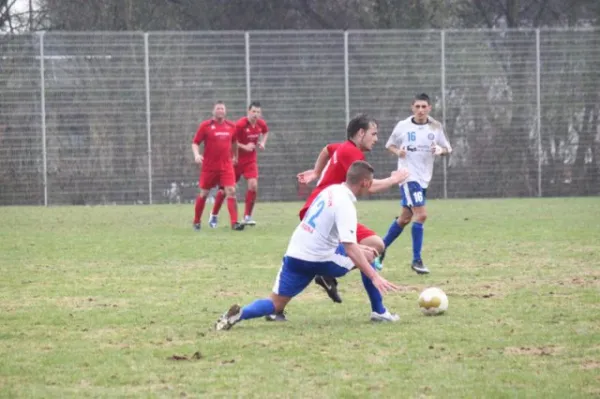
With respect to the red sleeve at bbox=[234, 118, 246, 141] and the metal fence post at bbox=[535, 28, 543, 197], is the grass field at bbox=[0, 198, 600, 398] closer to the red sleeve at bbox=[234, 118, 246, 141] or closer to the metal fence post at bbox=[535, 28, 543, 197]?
the red sleeve at bbox=[234, 118, 246, 141]

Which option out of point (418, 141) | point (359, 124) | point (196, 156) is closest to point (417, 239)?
point (418, 141)

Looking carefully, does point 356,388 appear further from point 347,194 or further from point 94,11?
point 94,11

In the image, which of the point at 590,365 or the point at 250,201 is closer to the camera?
the point at 590,365

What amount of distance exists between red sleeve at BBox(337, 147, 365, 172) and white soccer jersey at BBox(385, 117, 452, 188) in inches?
137

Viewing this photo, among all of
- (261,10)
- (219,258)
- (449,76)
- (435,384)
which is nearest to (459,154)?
(449,76)

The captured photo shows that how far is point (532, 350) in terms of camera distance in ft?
24.2

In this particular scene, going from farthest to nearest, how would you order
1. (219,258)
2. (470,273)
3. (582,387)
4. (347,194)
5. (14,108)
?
1. (14,108)
2. (219,258)
3. (470,273)
4. (347,194)
5. (582,387)

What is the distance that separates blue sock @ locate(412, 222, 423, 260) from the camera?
12328 millimetres

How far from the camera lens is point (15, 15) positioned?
111ft

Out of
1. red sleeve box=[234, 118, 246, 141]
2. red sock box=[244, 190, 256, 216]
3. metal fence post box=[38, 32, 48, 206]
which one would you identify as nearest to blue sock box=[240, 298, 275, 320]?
red sock box=[244, 190, 256, 216]

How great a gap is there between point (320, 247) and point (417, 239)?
4.21m

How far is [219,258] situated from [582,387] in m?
7.93

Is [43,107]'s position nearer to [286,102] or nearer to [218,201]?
[286,102]

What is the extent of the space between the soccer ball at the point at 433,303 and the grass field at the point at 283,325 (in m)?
0.12
